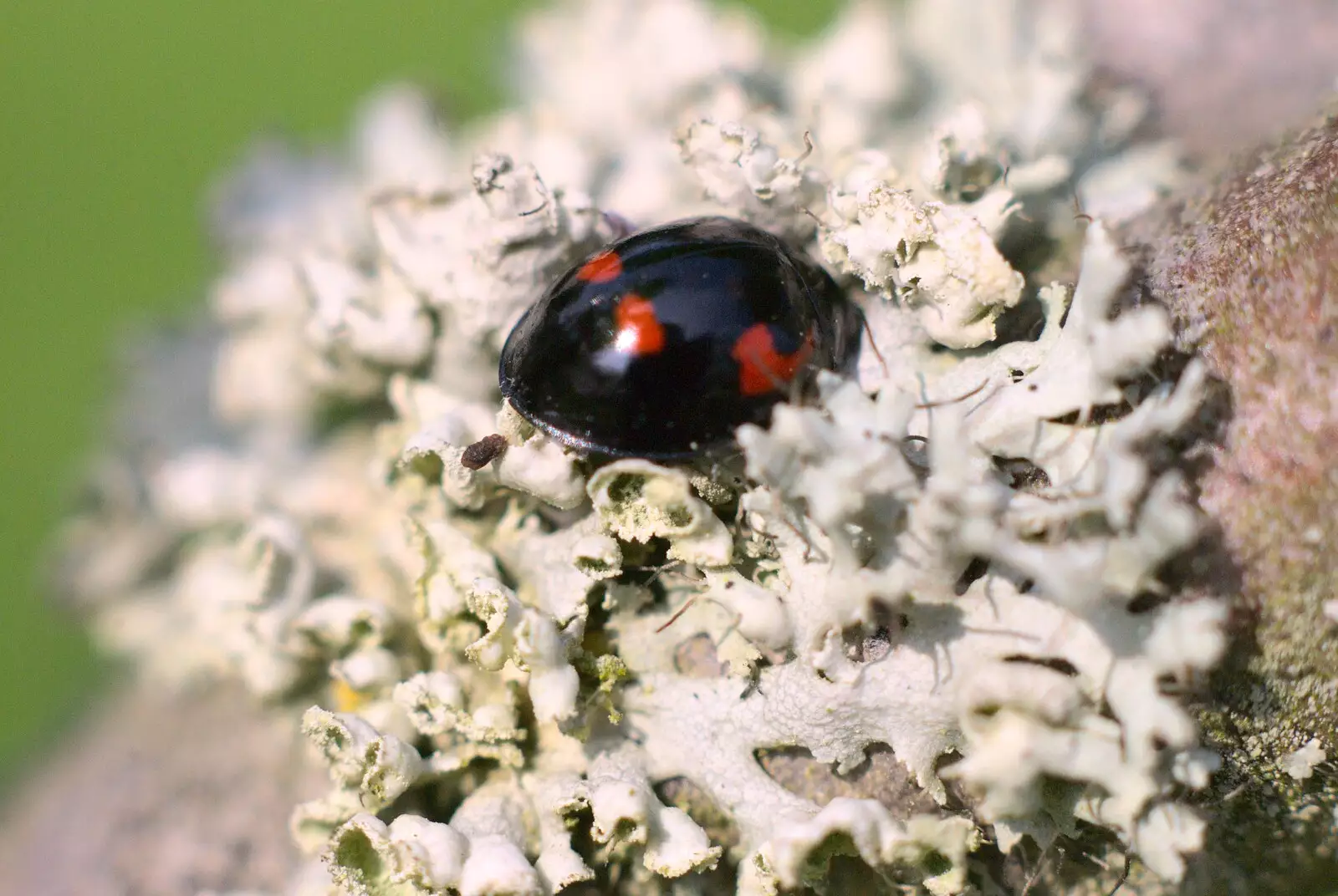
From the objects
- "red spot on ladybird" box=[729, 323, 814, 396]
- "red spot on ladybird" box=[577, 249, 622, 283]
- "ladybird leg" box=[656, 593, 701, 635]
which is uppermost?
"red spot on ladybird" box=[577, 249, 622, 283]

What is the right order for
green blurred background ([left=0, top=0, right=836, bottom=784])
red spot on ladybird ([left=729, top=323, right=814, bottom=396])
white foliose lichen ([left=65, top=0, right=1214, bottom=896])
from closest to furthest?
white foliose lichen ([left=65, top=0, right=1214, bottom=896]), red spot on ladybird ([left=729, top=323, right=814, bottom=396]), green blurred background ([left=0, top=0, right=836, bottom=784])

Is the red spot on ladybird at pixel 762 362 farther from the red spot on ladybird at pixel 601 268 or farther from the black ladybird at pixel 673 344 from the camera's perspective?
the red spot on ladybird at pixel 601 268

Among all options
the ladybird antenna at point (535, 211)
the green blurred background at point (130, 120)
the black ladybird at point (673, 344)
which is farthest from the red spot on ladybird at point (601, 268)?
the green blurred background at point (130, 120)

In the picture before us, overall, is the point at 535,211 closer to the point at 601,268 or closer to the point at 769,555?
the point at 601,268

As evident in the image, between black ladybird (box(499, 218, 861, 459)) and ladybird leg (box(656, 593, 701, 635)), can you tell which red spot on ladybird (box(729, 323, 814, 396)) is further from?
ladybird leg (box(656, 593, 701, 635))

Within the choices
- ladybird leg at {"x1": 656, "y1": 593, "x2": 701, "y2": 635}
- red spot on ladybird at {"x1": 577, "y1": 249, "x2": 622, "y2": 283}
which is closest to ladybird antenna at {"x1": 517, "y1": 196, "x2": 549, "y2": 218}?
red spot on ladybird at {"x1": 577, "y1": 249, "x2": 622, "y2": 283}

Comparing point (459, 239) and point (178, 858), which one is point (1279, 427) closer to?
point (459, 239)

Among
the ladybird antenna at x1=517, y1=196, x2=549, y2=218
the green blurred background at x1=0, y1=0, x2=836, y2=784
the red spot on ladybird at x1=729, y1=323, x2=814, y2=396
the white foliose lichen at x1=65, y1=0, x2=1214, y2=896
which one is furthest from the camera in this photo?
the green blurred background at x1=0, y1=0, x2=836, y2=784

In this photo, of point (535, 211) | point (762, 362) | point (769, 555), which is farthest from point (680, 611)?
point (535, 211)
